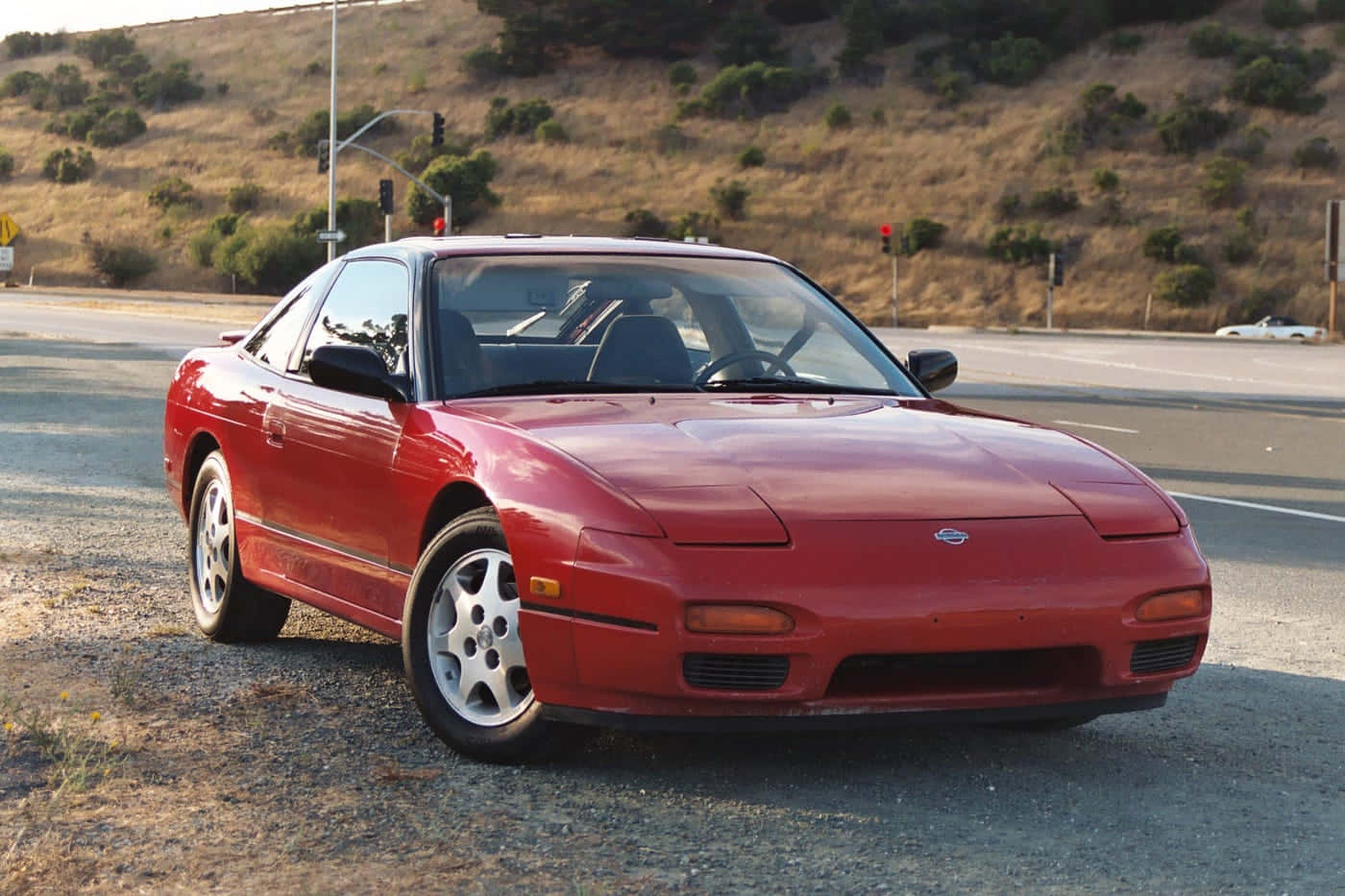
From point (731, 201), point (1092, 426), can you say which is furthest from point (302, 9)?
point (1092, 426)

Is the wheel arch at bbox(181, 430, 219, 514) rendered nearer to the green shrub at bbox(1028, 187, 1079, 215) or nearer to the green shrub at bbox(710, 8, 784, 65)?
the green shrub at bbox(1028, 187, 1079, 215)

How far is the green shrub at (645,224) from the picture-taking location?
74.1m

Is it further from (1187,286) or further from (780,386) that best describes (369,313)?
(1187,286)

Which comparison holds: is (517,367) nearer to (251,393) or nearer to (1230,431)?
(251,393)

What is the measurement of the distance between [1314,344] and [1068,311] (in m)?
20.2

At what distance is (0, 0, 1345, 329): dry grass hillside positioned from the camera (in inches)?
2591

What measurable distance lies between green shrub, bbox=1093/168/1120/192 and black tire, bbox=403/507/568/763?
68.8 metres

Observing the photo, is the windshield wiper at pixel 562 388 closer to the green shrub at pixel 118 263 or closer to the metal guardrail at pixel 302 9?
the green shrub at pixel 118 263

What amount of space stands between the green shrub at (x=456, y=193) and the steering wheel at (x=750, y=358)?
238ft

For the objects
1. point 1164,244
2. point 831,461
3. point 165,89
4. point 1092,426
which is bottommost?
point 1164,244

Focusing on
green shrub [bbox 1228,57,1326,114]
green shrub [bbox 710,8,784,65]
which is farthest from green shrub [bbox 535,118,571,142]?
green shrub [bbox 1228,57,1326,114]

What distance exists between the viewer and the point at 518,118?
88188 millimetres

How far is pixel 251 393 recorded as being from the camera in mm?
6207

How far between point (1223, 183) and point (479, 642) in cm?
6756
